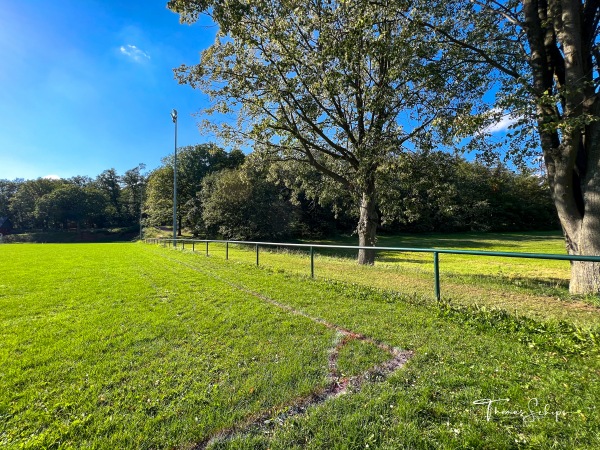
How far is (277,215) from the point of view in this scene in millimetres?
33156

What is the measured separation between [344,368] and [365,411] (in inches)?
28.5

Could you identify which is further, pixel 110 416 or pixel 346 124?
pixel 346 124

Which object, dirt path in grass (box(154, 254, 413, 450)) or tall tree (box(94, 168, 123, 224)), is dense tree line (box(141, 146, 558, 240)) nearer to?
dirt path in grass (box(154, 254, 413, 450))

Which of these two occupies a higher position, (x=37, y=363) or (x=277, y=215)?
(x=277, y=215)

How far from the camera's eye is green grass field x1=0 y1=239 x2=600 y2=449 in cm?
210

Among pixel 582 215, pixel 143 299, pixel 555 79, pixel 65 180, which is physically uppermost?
pixel 65 180

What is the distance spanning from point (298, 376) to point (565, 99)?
7.71 meters

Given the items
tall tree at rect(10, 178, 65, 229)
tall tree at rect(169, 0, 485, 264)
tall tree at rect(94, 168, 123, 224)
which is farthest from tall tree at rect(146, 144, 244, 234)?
tall tree at rect(10, 178, 65, 229)

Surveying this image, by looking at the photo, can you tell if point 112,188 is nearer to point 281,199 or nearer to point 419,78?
point 281,199

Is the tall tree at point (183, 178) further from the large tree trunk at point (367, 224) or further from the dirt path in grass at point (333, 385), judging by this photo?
the dirt path in grass at point (333, 385)

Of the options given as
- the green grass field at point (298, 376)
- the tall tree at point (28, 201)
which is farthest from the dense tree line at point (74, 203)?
the green grass field at point (298, 376)

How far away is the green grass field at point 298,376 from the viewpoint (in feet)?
6.88

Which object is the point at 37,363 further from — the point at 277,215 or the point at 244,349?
the point at 277,215

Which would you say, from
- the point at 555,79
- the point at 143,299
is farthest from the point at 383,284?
the point at 555,79
